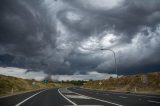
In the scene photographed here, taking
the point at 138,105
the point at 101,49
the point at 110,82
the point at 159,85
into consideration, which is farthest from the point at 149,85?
the point at 138,105

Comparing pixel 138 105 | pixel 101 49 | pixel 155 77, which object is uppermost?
pixel 101 49

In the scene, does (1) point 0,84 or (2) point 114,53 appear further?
(1) point 0,84

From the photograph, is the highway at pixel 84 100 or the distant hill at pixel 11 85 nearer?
the highway at pixel 84 100

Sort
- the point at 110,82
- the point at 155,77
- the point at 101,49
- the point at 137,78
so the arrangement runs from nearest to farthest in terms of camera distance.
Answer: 1. the point at 101,49
2. the point at 155,77
3. the point at 137,78
4. the point at 110,82

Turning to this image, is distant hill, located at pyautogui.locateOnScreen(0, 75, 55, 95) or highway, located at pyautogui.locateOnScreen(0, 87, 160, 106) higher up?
distant hill, located at pyautogui.locateOnScreen(0, 75, 55, 95)

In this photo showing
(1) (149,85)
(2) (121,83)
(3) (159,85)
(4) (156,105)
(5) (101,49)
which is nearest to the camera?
(4) (156,105)

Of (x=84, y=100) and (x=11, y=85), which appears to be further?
(x=11, y=85)

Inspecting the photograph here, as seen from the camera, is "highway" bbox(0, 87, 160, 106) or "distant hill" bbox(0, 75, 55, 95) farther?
"distant hill" bbox(0, 75, 55, 95)

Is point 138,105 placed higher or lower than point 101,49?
lower

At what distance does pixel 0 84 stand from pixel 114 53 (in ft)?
123

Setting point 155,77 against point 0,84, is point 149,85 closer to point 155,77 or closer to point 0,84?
point 155,77

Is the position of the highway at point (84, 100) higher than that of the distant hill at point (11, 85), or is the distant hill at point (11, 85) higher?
the distant hill at point (11, 85)

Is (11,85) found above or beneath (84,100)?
above

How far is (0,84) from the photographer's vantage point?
268 feet
